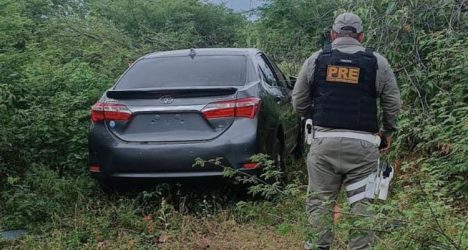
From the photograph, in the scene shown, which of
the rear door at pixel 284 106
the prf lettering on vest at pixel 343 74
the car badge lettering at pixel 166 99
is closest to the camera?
the prf lettering on vest at pixel 343 74

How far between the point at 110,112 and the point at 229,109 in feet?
3.41

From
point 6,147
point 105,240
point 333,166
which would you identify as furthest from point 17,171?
point 333,166

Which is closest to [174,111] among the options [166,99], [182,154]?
[166,99]

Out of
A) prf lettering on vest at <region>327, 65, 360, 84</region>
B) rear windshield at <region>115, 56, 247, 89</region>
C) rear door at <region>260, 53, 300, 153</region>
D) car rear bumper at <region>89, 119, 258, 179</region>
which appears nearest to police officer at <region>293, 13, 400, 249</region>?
prf lettering on vest at <region>327, 65, 360, 84</region>

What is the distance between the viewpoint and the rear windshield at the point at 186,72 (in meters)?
5.82

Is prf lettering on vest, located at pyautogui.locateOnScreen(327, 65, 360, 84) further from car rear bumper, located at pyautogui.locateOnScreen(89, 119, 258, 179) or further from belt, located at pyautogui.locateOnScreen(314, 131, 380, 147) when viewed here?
car rear bumper, located at pyautogui.locateOnScreen(89, 119, 258, 179)

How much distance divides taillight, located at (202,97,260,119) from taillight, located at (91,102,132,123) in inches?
27.2

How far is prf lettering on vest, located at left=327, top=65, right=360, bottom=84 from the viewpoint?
157 inches

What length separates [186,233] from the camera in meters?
4.89

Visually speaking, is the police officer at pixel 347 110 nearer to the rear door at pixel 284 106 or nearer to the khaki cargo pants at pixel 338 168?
the khaki cargo pants at pixel 338 168

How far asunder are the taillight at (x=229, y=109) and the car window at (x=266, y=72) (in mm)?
1043

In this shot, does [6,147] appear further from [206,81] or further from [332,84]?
[332,84]

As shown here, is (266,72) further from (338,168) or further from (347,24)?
(338,168)

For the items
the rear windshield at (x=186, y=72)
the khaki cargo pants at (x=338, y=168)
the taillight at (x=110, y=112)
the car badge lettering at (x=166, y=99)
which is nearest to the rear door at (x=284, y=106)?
the rear windshield at (x=186, y=72)
